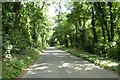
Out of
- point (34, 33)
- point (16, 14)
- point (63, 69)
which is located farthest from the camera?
point (34, 33)

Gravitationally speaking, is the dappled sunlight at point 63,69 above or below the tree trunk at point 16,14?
below

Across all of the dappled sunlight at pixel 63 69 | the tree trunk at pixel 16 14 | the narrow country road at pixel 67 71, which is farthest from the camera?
the tree trunk at pixel 16 14

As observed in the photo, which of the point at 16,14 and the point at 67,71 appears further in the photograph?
the point at 16,14

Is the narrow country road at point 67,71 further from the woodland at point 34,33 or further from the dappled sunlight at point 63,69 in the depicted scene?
the woodland at point 34,33

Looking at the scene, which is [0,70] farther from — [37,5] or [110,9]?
[37,5]

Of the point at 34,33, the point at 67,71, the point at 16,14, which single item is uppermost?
the point at 16,14

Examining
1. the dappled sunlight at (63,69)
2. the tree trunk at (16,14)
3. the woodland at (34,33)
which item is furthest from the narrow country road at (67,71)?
the tree trunk at (16,14)

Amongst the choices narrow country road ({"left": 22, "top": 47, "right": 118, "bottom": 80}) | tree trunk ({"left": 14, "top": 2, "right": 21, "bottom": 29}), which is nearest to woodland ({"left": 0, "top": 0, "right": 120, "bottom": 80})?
tree trunk ({"left": 14, "top": 2, "right": 21, "bottom": 29})

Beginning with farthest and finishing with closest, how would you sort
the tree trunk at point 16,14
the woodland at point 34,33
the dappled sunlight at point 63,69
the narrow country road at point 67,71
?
the tree trunk at point 16,14
the woodland at point 34,33
the dappled sunlight at point 63,69
the narrow country road at point 67,71

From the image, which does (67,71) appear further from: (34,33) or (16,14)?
(34,33)


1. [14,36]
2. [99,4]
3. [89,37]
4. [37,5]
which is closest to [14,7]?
[14,36]

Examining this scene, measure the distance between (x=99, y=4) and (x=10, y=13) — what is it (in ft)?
41.7

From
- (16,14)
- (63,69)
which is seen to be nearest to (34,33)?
(16,14)

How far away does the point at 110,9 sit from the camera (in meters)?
34.5
